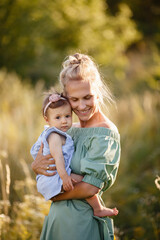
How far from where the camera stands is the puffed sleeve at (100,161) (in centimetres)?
229

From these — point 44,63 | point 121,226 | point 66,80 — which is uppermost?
point 44,63

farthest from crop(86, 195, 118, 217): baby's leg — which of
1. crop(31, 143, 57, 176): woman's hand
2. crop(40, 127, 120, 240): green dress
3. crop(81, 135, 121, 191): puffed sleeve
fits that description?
crop(31, 143, 57, 176): woman's hand

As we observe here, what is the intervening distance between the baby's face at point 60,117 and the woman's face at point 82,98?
89 mm

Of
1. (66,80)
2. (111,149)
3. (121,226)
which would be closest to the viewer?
(111,149)

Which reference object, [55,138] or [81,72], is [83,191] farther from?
[81,72]

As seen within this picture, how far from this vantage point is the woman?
2.31 m

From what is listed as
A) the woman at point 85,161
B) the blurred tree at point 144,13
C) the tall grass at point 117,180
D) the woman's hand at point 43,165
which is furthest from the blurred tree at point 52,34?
the blurred tree at point 144,13

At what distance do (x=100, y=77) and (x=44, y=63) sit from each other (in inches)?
486

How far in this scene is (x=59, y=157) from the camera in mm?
2350

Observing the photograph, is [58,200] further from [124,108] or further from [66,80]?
[124,108]

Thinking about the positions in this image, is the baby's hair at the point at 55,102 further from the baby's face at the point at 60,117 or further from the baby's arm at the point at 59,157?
the baby's arm at the point at 59,157

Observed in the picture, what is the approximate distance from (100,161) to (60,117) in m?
→ 0.50

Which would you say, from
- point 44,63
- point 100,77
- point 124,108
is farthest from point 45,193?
point 44,63

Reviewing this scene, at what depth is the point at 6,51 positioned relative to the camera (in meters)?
12.6
